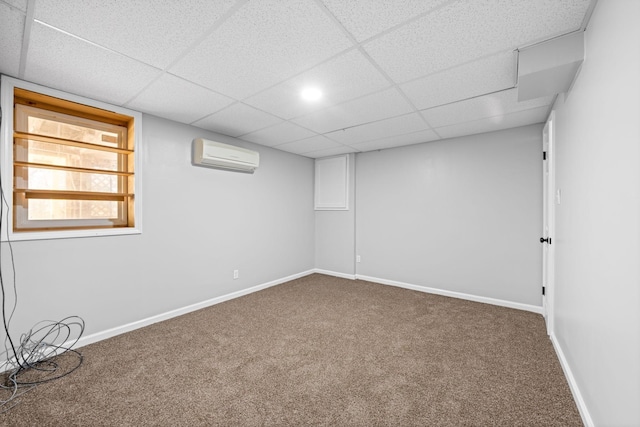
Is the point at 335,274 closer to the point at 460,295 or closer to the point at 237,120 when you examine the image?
the point at 460,295

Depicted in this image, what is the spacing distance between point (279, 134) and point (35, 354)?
10.4 feet

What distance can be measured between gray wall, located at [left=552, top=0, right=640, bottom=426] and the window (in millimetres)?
3600

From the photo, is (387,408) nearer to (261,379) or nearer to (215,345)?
(261,379)

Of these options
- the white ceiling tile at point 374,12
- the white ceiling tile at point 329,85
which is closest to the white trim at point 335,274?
the white ceiling tile at point 329,85

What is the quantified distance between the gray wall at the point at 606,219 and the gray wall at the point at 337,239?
3.11 metres

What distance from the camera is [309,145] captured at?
419 cm

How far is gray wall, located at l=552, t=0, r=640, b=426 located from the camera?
1.05 metres

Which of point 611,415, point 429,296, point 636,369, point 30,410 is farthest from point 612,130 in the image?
point 30,410

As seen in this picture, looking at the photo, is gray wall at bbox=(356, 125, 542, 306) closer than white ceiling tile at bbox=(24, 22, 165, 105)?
No

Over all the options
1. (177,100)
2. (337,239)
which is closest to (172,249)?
(177,100)

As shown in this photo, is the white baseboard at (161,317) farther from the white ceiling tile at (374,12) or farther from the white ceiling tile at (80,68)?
the white ceiling tile at (374,12)

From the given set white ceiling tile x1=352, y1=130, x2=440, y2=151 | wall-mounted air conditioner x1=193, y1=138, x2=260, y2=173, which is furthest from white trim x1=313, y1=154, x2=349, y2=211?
wall-mounted air conditioner x1=193, y1=138, x2=260, y2=173

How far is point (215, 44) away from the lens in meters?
1.70

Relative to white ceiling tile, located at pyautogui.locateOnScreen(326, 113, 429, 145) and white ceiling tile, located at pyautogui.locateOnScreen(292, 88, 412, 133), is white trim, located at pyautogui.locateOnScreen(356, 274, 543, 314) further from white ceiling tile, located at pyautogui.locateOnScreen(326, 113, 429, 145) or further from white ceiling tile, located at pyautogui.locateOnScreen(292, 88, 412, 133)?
white ceiling tile, located at pyautogui.locateOnScreen(292, 88, 412, 133)
